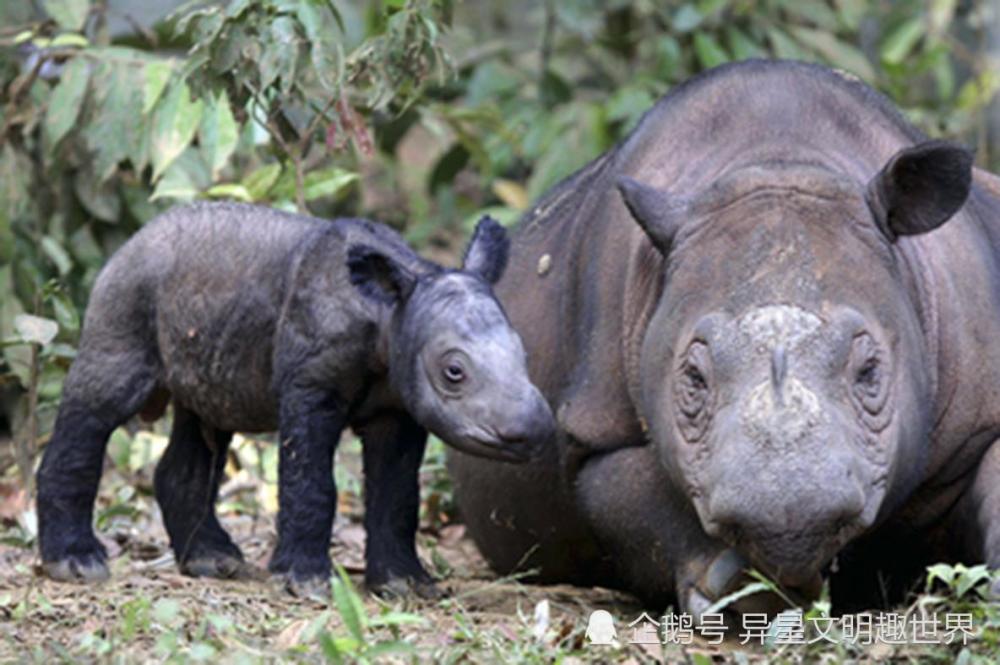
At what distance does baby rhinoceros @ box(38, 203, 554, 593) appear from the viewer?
552 centimetres

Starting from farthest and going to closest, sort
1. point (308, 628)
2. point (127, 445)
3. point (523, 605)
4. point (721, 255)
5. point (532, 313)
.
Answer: point (127, 445) → point (532, 313) → point (523, 605) → point (721, 255) → point (308, 628)

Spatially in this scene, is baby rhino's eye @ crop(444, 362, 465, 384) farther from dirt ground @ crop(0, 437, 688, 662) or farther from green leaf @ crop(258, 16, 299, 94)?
green leaf @ crop(258, 16, 299, 94)

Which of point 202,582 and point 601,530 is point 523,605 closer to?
point 601,530

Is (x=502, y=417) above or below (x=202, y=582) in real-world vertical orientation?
above

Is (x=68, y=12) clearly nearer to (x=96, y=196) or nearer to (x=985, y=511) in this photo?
(x=96, y=196)

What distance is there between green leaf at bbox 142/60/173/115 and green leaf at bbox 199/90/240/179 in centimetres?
20

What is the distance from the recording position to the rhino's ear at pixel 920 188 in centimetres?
550

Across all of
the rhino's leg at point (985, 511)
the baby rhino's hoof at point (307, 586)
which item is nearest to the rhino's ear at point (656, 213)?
the rhino's leg at point (985, 511)

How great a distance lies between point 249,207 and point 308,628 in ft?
5.28

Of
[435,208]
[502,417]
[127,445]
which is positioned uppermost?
[502,417]

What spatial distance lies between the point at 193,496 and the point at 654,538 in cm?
147

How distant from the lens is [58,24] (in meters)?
8.79

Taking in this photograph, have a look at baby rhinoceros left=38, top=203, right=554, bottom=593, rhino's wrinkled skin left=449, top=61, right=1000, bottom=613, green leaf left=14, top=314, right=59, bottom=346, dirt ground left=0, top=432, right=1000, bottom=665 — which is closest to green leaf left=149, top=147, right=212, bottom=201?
green leaf left=14, top=314, right=59, bottom=346

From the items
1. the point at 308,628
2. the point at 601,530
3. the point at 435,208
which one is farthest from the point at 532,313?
the point at 435,208
